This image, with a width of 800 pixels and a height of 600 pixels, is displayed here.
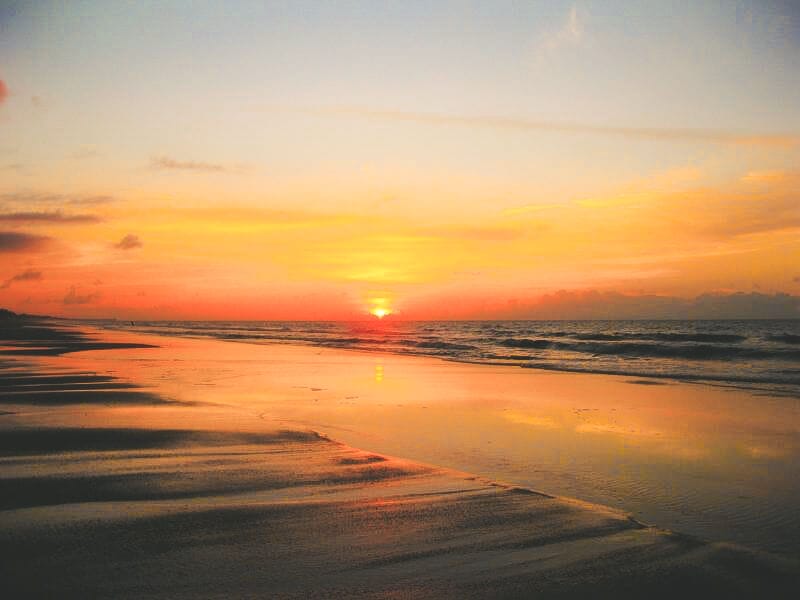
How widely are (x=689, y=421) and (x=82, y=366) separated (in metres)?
21.5

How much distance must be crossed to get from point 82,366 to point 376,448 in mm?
18927

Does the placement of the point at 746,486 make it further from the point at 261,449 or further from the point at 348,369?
the point at 348,369

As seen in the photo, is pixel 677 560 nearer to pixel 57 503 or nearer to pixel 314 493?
pixel 314 493

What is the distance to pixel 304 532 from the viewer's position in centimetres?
539

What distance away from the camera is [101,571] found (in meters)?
4.44

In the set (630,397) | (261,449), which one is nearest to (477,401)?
(630,397)

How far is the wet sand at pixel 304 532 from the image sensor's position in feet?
14.4

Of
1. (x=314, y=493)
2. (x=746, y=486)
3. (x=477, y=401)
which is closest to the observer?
(x=314, y=493)

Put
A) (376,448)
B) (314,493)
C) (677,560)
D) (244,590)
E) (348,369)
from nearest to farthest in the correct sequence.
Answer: (244,590) → (677,560) → (314,493) → (376,448) → (348,369)

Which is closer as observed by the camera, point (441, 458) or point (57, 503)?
point (57, 503)

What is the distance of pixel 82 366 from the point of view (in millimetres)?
24094

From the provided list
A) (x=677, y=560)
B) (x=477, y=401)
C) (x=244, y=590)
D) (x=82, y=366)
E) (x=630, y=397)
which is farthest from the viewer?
(x=82, y=366)

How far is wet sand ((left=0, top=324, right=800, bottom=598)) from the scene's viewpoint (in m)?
4.38

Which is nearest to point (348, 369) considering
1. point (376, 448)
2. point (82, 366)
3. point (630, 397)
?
point (82, 366)
